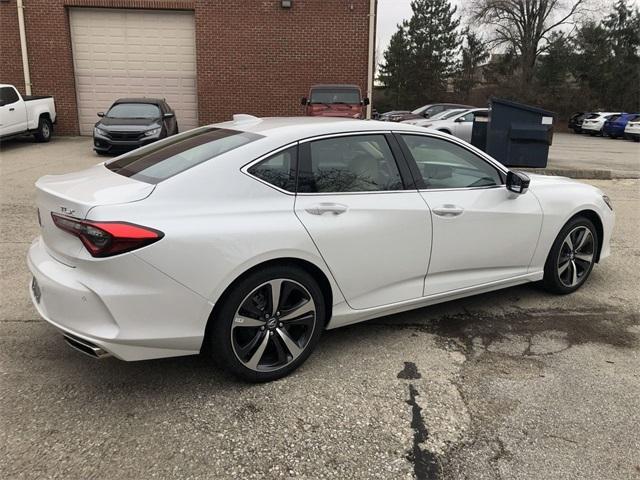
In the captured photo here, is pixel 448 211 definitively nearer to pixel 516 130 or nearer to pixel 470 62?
pixel 516 130

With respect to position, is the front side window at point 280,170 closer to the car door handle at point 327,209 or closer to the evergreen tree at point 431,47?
the car door handle at point 327,209

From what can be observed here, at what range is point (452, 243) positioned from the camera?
12.6ft

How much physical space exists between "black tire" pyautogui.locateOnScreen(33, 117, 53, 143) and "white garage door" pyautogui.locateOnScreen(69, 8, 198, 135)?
2.16 meters

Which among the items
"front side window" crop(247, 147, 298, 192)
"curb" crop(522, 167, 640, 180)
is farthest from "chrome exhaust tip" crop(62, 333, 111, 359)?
"curb" crop(522, 167, 640, 180)

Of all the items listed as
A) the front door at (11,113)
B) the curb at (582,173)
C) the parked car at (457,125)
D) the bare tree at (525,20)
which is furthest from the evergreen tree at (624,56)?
the front door at (11,113)

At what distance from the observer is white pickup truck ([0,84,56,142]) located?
1422 cm

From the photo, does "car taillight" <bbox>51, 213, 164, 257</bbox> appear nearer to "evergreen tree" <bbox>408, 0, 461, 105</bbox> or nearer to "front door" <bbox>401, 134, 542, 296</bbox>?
"front door" <bbox>401, 134, 542, 296</bbox>

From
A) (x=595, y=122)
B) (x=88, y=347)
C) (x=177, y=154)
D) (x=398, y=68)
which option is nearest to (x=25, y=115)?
(x=177, y=154)

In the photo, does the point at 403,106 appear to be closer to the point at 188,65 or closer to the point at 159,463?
the point at 188,65

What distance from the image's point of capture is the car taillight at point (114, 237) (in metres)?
2.73

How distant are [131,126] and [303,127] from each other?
10.8 metres

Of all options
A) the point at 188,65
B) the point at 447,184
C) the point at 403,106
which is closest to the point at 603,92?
the point at 403,106

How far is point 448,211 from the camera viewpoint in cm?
379

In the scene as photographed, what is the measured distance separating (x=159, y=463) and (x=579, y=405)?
2.25 metres
